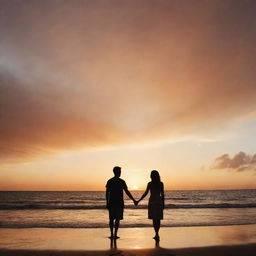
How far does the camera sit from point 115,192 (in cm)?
955

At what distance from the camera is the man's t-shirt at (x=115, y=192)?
9.47 metres

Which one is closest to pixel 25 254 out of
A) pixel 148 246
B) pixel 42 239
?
pixel 42 239

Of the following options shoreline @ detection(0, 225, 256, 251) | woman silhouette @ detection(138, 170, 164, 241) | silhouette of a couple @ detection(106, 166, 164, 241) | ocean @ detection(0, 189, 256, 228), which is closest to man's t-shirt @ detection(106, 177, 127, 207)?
silhouette of a couple @ detection(106, 166, 164, 241)

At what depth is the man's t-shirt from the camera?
9.47 metres

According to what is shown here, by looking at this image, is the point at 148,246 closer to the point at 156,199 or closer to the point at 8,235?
the point at 156,199

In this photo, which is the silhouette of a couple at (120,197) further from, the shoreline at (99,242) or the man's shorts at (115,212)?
the shoreline at (99,242)

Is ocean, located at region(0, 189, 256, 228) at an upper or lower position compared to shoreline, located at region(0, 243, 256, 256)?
lower

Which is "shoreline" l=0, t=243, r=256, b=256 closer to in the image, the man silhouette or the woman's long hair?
the man silhouette

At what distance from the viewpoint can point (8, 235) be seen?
11805mm

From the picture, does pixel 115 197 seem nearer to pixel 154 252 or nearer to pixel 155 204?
pixel 155 204

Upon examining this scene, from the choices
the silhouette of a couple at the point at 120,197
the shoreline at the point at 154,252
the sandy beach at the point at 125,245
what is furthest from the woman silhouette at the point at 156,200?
Answer: the shoreline at the point at 154,252

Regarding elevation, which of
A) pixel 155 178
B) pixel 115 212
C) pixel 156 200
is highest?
pixel 155 178

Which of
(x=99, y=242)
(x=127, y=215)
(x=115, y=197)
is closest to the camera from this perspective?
(x=115, y=197)

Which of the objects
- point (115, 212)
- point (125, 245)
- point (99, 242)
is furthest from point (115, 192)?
point (99, 242)
